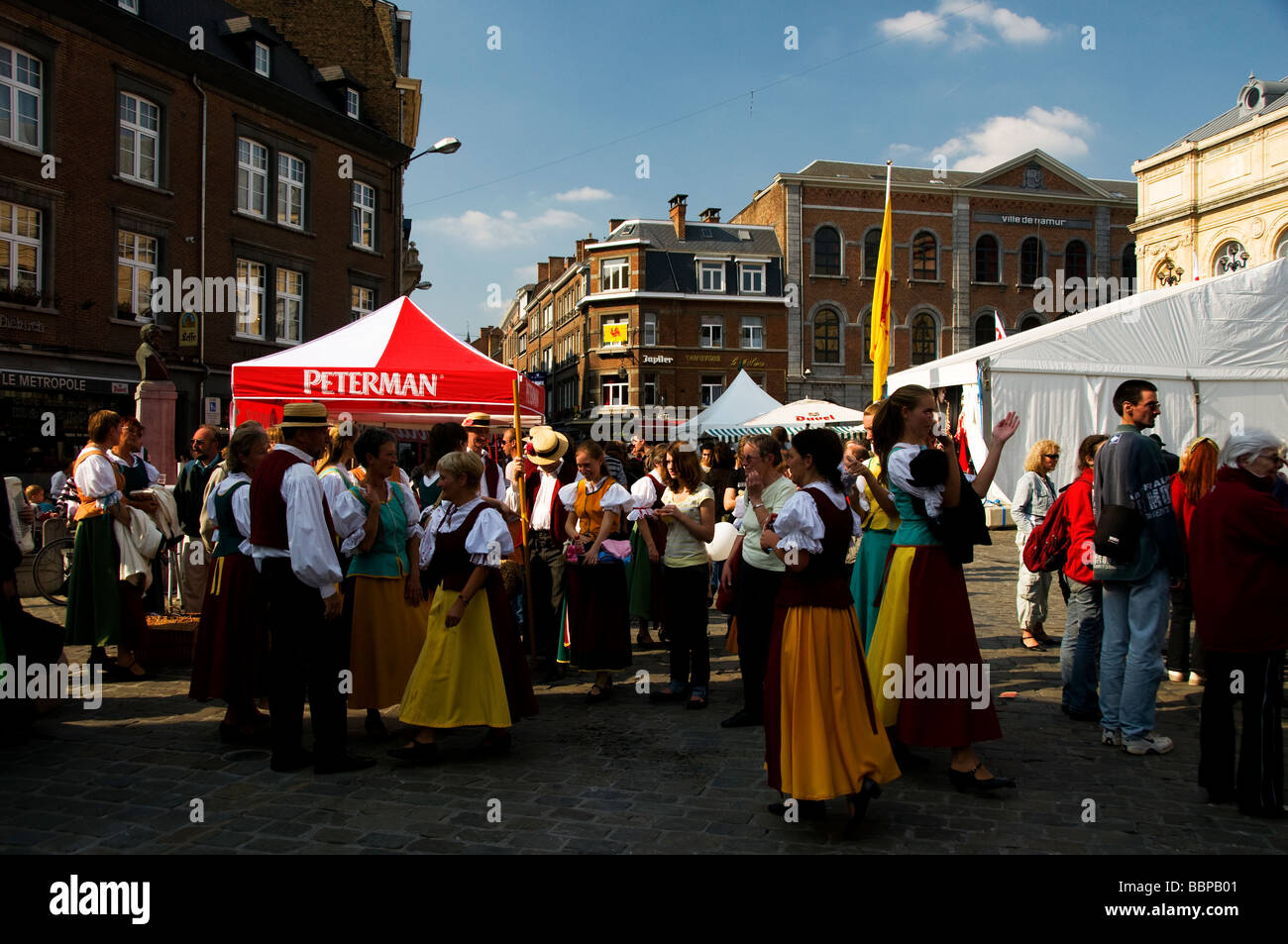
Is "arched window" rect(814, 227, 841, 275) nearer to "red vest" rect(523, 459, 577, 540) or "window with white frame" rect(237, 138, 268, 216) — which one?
"window with white frame" rect(237, 138, 268, 216)

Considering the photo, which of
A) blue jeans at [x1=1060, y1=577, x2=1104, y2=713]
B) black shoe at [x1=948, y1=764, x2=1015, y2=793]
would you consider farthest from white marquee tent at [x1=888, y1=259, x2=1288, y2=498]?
black shoe at [x1=948, y1=764, x2=1015, y2=793]

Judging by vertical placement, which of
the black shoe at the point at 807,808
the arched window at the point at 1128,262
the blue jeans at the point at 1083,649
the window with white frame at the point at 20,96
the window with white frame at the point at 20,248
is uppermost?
the arched window at the point at 1128,262

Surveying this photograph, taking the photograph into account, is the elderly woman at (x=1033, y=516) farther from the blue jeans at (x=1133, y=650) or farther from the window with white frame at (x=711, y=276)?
the window with white frame at (x=711, y=276)

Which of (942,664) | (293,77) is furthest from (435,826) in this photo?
(293,77)

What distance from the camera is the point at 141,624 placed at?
23.9 feet

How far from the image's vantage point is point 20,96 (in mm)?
18562

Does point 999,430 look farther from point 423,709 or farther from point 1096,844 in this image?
point 423,709

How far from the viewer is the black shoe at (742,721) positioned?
232 inches

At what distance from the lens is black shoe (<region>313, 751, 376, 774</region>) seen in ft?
16.1

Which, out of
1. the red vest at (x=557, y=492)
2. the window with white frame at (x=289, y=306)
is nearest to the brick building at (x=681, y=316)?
the window with white frame at (x=289, y=306)

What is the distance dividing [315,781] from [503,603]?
1.41 m

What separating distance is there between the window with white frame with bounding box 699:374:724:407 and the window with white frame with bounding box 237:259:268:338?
26.5 meters

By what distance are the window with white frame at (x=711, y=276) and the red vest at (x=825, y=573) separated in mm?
44855
